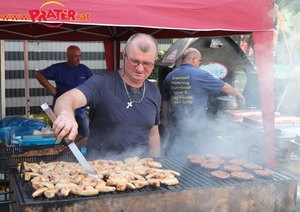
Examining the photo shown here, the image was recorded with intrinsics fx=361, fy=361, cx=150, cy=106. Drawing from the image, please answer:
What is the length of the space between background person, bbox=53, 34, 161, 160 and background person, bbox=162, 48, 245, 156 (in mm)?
2438

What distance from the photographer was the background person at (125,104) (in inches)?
121

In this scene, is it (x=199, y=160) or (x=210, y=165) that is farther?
(x=199, y=160)

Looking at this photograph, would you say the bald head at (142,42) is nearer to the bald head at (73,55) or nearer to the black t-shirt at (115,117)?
the black t-shirt at (115,117)

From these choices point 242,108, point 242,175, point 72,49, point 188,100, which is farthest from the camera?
point 242,108

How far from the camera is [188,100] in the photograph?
19.4 ft

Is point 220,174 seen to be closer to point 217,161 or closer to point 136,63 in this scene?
point 217,161

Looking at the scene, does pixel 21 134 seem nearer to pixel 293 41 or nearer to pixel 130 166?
pixel 130 166

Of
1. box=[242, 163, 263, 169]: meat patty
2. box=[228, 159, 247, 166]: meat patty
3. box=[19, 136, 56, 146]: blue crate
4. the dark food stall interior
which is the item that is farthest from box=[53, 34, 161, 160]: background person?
box=[19, 136, 56, 146]: blue crate

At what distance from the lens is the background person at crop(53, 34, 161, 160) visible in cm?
307

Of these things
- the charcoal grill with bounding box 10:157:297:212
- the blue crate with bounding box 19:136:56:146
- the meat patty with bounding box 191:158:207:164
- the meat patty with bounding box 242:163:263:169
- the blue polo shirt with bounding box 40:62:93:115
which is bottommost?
the blue crate with bounding box 19:136:56:146

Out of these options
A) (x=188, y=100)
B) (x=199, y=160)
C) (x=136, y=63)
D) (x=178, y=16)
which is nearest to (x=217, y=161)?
(x=199, y=160)

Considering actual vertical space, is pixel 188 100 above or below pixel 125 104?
below

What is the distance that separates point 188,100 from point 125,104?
2792mm

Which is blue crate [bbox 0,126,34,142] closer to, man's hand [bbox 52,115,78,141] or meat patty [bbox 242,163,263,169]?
man's hand [bbox 52,115,78,141]
